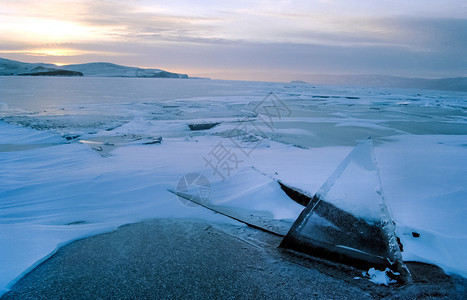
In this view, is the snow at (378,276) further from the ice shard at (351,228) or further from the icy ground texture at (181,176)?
the icy ground texture at (181,176)

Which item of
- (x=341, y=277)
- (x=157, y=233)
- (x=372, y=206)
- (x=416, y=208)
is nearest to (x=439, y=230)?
(x=416, y=208)

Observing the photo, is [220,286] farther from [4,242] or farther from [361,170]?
[361,170]

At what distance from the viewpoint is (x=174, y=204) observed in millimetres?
2502

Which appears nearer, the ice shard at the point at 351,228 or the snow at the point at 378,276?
the snow at the point at 378,276

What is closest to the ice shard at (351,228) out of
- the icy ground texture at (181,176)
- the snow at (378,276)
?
the snow at (378,276)

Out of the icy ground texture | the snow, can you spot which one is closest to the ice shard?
the snow

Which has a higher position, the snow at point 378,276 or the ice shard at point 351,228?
the ice shard at point 351,228

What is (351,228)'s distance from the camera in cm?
181

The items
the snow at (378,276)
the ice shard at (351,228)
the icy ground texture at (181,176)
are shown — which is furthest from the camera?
the icy ground texture at (181,176)

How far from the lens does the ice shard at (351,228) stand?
165cm

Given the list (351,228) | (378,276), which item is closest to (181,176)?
(351,228)

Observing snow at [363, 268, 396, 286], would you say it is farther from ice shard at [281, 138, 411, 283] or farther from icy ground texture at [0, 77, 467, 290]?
icy ground texture at [0, 77, 467, 290]

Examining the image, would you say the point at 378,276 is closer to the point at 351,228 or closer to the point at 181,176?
the point at 351,228

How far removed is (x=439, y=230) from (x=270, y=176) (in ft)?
5.12
